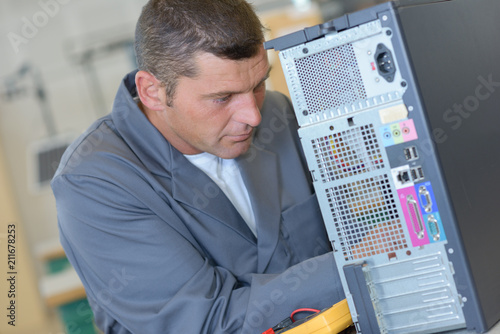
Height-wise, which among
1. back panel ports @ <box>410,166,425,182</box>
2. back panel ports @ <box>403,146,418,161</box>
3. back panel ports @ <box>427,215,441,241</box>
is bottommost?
back panel ports @ <box>427,215,441,241</box>

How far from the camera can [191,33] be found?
1.26 metres

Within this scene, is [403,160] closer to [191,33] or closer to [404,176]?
[404,176]

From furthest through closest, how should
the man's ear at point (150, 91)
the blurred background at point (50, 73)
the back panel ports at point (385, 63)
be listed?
the blurred background at point (50, 73), the man's ear at point (150, 91), the back panel ports at point (385, 63)

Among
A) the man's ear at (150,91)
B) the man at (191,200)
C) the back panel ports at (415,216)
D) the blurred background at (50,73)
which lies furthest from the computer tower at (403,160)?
the blurred background at (50,73)

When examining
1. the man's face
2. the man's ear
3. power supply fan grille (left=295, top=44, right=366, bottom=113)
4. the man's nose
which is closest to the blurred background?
the man's ear

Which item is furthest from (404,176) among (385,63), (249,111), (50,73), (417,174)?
(50,73)

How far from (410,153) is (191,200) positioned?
60cm

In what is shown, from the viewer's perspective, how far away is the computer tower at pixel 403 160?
0.81m

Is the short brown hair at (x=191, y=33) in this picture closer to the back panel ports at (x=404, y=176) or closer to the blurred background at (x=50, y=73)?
the back panel ports at (x=404, y=176)

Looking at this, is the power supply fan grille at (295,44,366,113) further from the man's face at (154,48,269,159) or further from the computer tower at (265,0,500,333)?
the man's face at (154,48,269,159)

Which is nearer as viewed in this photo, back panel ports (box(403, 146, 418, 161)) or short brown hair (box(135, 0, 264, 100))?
back panel ports (box(403, 146, 418, 161))

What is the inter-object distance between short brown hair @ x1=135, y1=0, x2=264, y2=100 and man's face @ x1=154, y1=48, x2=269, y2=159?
21 millimetres

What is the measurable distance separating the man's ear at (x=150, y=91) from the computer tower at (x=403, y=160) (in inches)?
20.8

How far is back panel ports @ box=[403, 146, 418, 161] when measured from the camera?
82 centimetres
